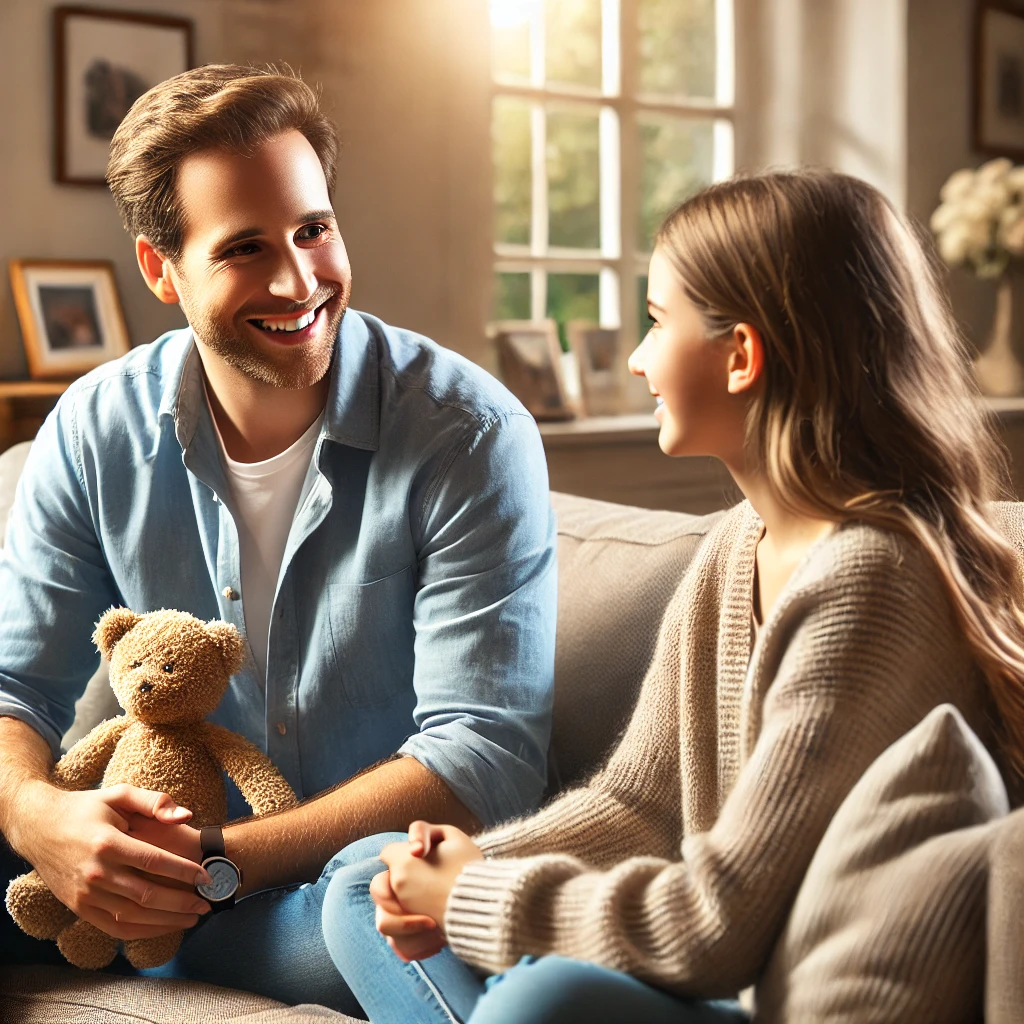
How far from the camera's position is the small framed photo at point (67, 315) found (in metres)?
2.63

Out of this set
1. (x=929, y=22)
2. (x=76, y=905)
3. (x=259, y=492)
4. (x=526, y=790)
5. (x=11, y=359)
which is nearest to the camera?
(x=76, y=905)

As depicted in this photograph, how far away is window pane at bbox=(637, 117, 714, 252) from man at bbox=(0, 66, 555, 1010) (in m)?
2.18

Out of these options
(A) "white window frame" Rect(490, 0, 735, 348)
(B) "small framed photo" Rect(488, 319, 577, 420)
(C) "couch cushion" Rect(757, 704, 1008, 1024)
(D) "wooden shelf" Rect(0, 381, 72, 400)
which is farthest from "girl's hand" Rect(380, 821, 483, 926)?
(A) "white window frame" Rect(490, 0, 735, 348)

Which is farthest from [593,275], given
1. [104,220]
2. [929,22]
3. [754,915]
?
[754,915]

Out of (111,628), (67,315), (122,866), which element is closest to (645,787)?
(122,866)

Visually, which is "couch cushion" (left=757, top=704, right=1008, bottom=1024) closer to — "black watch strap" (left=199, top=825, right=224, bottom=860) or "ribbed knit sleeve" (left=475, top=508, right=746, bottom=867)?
"ribbed knit sleeve" (left=475, top=508, right=746, bottom=867)

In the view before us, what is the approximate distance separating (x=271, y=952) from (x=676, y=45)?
2.99 m

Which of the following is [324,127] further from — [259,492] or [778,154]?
[778,154]

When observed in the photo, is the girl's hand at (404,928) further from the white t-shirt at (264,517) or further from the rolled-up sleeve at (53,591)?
the rolled-up sleeve at (53,591)

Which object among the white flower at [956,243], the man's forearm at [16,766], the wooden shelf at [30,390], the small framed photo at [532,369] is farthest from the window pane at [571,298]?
the man's forearm at [16,766]

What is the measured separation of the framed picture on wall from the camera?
266 cm

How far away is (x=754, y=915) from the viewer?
0.86 m

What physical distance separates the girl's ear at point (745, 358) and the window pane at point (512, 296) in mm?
2371

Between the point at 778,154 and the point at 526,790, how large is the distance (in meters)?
2.82
